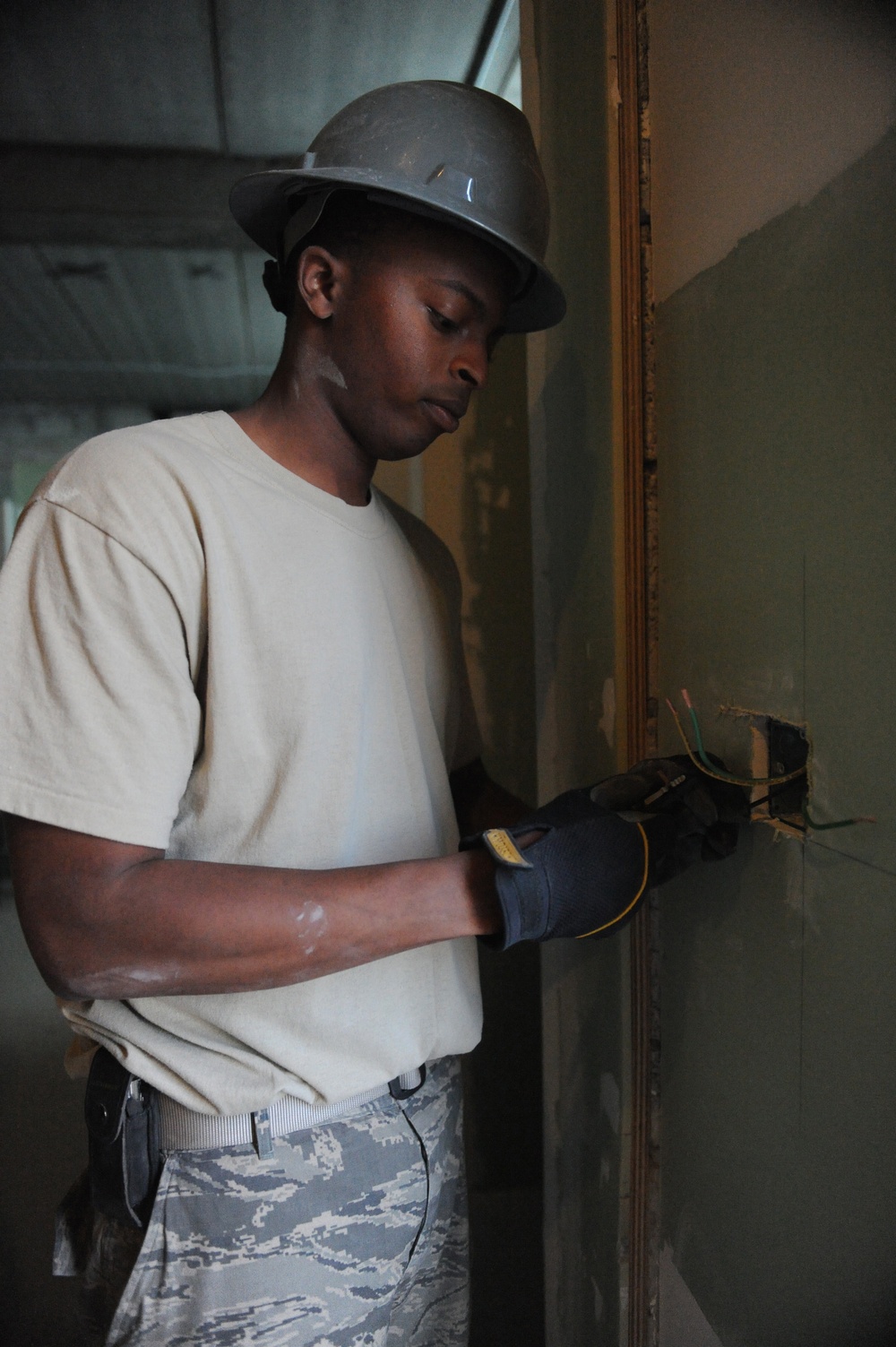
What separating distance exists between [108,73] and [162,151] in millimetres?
525

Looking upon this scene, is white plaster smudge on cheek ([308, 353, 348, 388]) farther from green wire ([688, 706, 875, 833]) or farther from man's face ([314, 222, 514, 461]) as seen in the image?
green wire ([688, 706, 875, 833])

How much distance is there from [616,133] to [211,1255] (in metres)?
1.51

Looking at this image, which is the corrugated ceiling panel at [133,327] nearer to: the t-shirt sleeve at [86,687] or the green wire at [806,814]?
the t-shirt sleeve at [86,687]

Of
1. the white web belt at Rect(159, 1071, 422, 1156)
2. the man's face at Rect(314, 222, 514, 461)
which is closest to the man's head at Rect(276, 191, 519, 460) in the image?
the man's face at Rect(314, 222, 514, 461)

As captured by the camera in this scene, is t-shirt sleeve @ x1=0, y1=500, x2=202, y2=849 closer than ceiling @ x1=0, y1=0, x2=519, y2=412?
Yes

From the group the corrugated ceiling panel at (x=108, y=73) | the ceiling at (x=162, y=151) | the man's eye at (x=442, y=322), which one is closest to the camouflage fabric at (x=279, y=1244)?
the man's eye at (x=442, y=322)

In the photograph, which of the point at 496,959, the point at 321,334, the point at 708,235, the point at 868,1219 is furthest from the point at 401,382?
the point at 496,959

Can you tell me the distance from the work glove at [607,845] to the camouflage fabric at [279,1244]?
33cm

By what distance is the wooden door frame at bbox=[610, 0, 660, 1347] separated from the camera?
4.00ft

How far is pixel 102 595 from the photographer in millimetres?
805

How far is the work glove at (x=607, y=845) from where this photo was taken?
90 cm

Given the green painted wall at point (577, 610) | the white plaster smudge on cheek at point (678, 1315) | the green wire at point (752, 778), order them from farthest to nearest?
the green painted wall at point (577, 610), the white plaster smudge on cheek at point (678, 1315), the green wire at point (752, 778)

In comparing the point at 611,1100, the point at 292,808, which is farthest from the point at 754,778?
the point at 611,1100

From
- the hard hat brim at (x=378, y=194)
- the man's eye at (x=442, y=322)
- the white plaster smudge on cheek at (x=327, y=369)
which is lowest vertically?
the white plaster smudge on cheek at (x=327, y=369)
